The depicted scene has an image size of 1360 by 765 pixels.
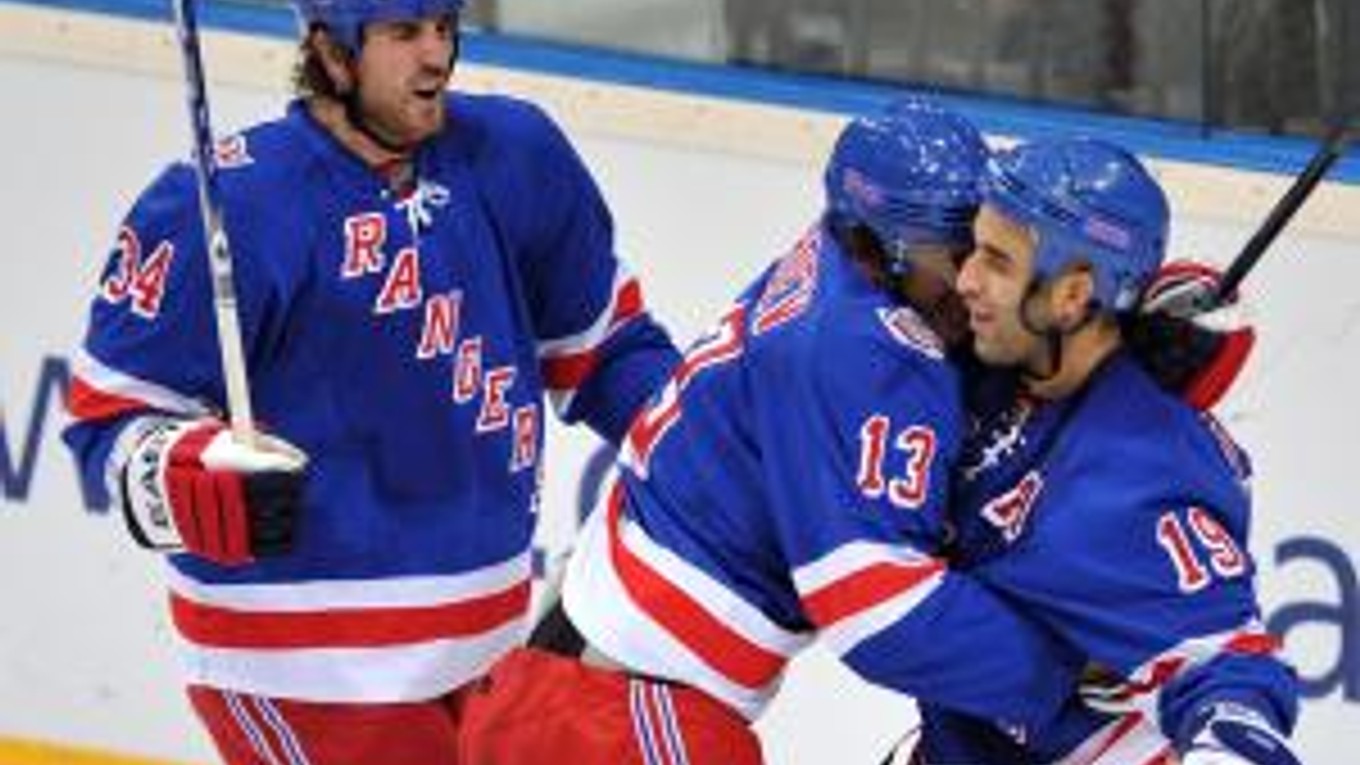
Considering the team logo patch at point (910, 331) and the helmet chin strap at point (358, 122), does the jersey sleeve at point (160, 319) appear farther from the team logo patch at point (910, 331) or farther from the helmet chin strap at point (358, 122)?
the team logo patch at point (910, 331)

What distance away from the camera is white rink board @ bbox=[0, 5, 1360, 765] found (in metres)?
3.80

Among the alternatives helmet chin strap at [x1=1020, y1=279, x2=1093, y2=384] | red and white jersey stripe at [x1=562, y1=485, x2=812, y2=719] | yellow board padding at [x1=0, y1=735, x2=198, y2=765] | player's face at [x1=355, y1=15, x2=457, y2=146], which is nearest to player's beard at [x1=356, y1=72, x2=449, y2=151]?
player's face at [x1=355, y1=15, x2=457, y2=146]

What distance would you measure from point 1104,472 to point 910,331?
19cm

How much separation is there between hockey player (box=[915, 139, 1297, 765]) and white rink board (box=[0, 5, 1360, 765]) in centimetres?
103

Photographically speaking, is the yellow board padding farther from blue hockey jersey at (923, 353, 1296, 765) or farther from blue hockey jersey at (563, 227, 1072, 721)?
blue hockey jersey at (923, 353, 1296, 765)

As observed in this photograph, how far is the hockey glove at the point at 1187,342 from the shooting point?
9.30ft

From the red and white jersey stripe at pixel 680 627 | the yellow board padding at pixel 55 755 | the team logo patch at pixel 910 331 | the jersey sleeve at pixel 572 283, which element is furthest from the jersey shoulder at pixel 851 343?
the yellow board padding at pixel 55 755

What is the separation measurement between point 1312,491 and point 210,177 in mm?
1371

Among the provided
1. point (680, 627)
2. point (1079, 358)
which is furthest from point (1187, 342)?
point (680, 627)

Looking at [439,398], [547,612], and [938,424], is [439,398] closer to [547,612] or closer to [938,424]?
[547,612]

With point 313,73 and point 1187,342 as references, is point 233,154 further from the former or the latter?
point 1187,342

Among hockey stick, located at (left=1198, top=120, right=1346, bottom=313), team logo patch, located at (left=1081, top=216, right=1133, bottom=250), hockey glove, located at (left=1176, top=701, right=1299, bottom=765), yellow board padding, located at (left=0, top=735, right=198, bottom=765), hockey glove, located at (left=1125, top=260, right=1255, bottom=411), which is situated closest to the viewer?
hockey glove, located at (left=1176, top=701, right=1299, bottom=765)

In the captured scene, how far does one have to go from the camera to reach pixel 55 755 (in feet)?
14.4

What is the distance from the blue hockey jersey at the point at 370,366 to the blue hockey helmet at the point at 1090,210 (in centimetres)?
61
